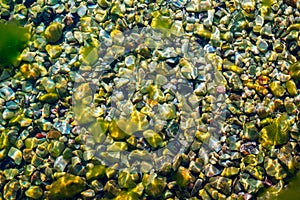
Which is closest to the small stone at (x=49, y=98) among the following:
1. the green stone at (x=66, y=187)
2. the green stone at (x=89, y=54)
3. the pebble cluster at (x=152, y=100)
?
the pebble cluster at (x=152, y=100)

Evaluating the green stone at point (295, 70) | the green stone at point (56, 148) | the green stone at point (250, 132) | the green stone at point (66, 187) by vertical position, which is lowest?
the green stone at point (66, 187)

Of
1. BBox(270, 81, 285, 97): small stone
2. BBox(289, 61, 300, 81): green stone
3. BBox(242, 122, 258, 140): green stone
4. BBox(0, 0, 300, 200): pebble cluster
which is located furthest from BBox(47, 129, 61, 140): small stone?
BBox(289, 61, 300, 81): green stone

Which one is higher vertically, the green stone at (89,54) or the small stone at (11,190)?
the green stone at (89,54)

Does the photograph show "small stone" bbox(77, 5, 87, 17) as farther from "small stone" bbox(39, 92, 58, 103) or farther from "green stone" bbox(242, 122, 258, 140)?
"green stone" bbox(242, 122, 258, 140)

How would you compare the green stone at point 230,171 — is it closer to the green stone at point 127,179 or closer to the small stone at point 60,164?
the green stone at point 127,179

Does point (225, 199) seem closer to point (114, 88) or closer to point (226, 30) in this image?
point (114, 88)

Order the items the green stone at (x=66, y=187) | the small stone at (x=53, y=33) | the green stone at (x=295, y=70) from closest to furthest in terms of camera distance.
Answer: the green stone at (x=66, y=187) → the green stone at (x=295, y=70) → the small stone at (x=53, y=33)
